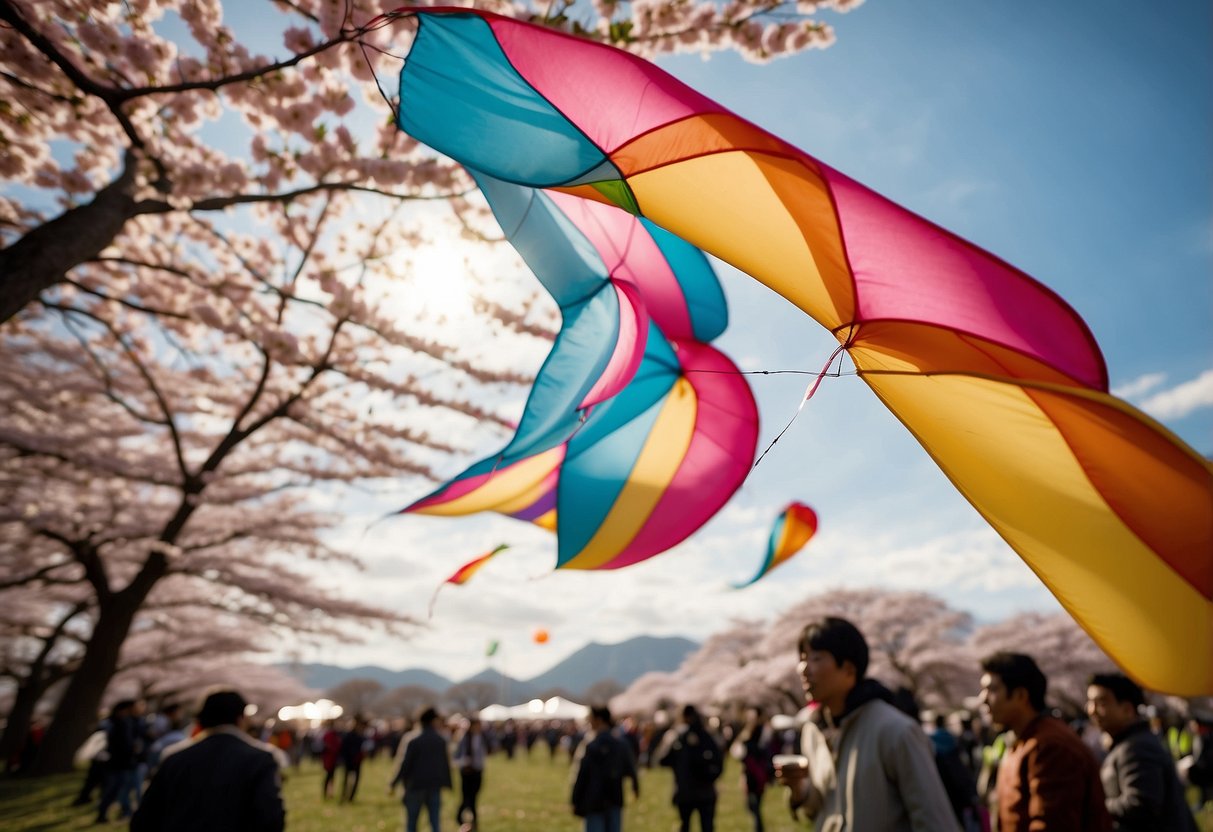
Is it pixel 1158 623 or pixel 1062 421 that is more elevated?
pixel 1062 421

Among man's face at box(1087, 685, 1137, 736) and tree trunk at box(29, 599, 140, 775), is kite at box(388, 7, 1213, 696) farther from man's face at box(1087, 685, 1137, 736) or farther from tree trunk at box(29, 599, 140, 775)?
tree trunk at box(29, 599, 140, 775)

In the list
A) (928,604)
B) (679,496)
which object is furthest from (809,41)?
(928,604)

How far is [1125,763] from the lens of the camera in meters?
3.04

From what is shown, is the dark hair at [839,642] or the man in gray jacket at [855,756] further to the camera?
the dark hair at [839,642]

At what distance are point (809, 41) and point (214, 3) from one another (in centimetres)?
507

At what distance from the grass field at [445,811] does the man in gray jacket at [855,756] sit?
781 cm

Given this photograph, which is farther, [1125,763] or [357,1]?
[357,1]

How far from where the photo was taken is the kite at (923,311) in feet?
6.42

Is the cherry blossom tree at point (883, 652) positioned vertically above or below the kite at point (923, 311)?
above

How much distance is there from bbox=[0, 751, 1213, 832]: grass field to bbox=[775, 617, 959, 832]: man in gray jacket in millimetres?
7806

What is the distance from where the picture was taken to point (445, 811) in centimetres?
1105

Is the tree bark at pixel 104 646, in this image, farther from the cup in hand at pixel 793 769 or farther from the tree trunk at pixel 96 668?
the cup in hand at pixel 793 769

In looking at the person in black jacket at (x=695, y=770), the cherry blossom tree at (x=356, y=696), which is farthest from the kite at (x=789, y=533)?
the cherry blossom tree at (x=356, y=696)

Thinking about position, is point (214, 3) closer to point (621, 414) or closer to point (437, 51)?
point (437, 51)
